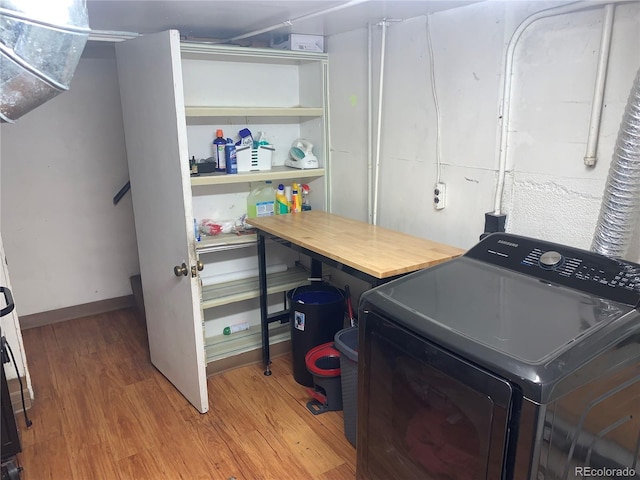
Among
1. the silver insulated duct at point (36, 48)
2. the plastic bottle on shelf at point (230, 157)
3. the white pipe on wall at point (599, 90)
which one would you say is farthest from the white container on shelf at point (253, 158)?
the white pipe on wall at point (599, 90)

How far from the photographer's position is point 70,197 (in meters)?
3.42

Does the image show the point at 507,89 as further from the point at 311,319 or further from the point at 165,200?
the point at 165,200

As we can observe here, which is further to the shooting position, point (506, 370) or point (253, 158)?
point (253, 158)

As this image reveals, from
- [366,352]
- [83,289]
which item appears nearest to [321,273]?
[366,352]

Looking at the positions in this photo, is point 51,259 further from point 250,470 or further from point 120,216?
point 250,470

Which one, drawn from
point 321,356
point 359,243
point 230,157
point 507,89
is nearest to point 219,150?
point 230,157

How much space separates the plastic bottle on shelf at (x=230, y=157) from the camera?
2.62 metres

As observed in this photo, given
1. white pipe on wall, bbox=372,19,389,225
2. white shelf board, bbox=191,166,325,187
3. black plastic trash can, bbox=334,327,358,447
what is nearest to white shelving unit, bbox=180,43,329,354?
white shelf board, bbox=191,166,325,187

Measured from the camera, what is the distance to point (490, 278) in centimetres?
139

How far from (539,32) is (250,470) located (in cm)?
206

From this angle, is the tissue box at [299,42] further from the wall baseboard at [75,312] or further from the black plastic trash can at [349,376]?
the wall baseboard at [75,312]

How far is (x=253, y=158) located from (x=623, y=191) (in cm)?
193

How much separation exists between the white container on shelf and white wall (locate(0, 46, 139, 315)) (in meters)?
1.22

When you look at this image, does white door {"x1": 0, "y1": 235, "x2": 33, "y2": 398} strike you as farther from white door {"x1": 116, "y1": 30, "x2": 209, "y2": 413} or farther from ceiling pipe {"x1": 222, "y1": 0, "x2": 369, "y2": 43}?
ceiling pipe {"x1": 222, "y1": 0, "x2": 369, "y2": 43}
